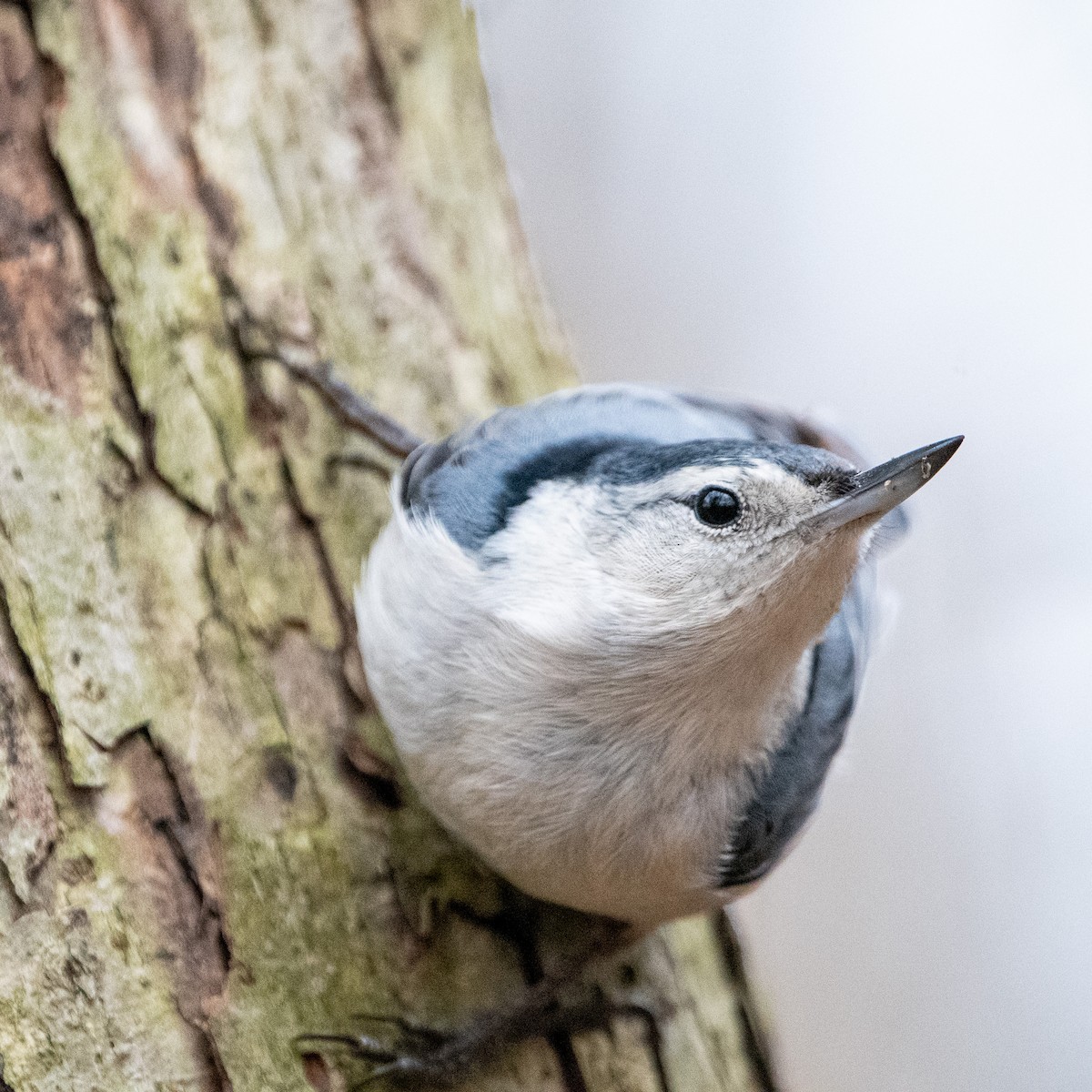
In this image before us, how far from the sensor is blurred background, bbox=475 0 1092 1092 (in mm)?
1893

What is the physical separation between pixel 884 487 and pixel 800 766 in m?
0.35

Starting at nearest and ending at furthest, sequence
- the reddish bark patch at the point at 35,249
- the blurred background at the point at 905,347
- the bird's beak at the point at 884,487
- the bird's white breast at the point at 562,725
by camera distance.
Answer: the bird's beak at the point at 884,487 → the bird's white breast at the point at 562,725 → the reddish bark patch at the point at 35,249 → the blurred background at the point at 905,347

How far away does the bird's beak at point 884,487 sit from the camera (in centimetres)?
82

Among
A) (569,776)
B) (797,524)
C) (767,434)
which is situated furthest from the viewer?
(767,434)

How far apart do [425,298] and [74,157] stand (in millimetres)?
439

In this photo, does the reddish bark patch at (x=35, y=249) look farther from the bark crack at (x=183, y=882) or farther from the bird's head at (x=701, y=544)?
the bird's head at (x=701, y=544)

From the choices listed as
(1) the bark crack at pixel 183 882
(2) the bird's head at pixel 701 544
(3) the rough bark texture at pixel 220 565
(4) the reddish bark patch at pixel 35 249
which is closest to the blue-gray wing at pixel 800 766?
(2) the bird's head at pixel 701 544

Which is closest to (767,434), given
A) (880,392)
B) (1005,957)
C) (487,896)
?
(487,896)

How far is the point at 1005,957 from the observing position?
79.0 inches

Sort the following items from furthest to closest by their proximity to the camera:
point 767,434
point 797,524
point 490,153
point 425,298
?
point 490,153 < point 425,298 < point 767,434 < point 797,524

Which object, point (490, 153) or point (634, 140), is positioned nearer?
point (490, 153)

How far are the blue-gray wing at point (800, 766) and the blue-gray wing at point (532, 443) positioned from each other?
0.70 ft

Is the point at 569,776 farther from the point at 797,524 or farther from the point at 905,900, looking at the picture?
the point at 905,900

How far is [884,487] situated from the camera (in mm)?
830
